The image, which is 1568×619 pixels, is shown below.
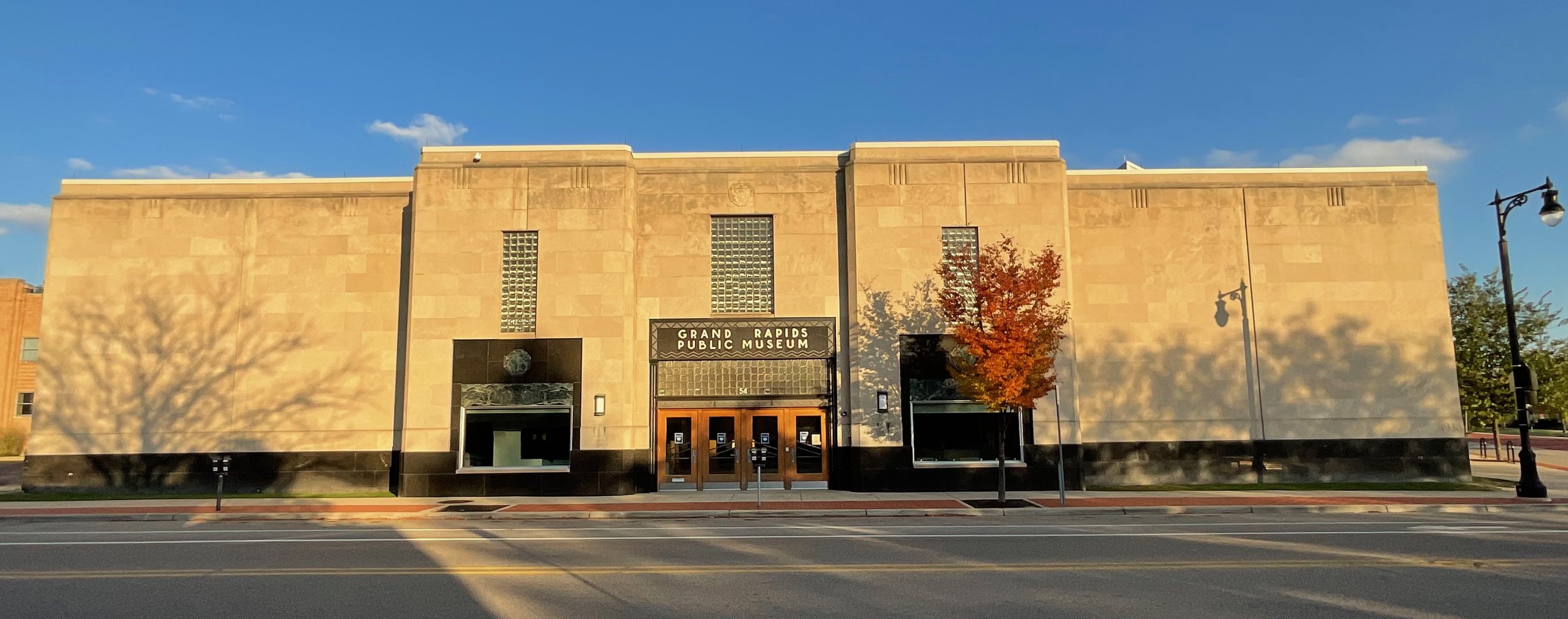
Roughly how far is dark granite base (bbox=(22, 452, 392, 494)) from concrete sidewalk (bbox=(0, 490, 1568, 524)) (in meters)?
1.89

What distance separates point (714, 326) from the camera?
22922mm

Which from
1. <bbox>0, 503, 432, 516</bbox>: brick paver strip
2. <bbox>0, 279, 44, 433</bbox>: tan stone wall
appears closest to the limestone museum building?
<bbox>0, 503, 432, 516</bbox>: brick paver strip

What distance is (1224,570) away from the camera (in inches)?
402

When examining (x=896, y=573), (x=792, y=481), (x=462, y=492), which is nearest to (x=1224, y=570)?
(x=896, y=573)

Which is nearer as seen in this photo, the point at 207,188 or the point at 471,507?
the point at 471,507

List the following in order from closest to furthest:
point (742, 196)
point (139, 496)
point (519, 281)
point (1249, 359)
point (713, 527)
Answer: point (713, 527), point (139, 496), point (519, 281), point (742, 196), point (1249, 359)

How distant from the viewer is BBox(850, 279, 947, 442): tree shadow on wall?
72.8 feet

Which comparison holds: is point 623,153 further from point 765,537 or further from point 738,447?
point 765,537

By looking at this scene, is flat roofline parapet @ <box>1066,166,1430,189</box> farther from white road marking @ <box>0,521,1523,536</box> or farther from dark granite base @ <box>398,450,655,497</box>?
dark granite base @ <box>398,450,655,497</box>

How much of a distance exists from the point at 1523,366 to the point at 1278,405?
508cm

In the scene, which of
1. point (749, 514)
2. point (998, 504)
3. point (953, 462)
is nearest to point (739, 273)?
point (953, 462)

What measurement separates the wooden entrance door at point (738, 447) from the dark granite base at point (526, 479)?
1.22 meters

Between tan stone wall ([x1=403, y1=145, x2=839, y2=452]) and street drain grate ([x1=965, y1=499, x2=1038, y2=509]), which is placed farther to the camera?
tan stone wall ([x1=403, y1=145, x2=839, y2=452])

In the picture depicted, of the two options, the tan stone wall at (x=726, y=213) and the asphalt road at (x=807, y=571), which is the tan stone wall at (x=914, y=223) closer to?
the tan stone wall at (x=726, y=213)
